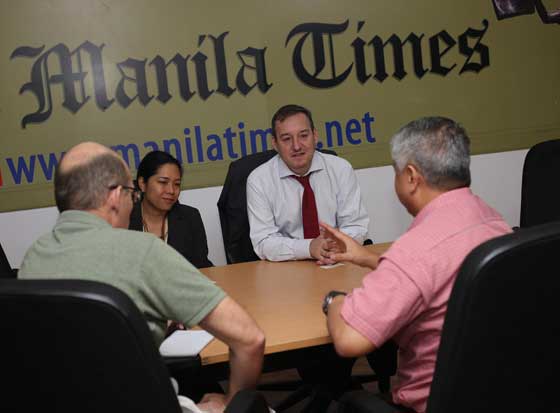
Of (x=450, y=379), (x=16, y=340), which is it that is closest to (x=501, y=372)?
(x=450, y=379)

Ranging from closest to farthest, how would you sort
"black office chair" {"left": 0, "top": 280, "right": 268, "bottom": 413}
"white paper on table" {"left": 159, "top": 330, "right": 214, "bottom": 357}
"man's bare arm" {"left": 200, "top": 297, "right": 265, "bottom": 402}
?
"black office chair" {"left": 0, "top": 280, "right": 268, "bottom": 413}
"man's bare arm" {"left": 200, "top": 297, "right": 265, "bottom": 402}
"white paper on table" {"left": 159, "top": 330, "right": 214, "bottom": 357}

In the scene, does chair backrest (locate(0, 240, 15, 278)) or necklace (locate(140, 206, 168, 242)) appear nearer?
chair backrest (locate(0, 240, 15, 278))

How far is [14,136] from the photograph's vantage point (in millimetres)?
4070

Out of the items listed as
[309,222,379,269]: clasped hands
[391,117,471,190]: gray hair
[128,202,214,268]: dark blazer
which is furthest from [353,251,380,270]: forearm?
[128,202,214,268]: dark blazer

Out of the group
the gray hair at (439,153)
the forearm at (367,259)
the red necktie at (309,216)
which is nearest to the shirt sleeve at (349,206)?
the red necktie at (309,216)

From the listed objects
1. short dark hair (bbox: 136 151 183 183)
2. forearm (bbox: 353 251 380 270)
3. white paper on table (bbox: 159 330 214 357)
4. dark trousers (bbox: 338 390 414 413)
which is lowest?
dark trousers (bbox: 338 390 414 413)

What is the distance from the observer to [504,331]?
1269mm

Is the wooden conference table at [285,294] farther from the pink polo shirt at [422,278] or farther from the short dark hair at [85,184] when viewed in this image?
the short dark hair at [85,184]

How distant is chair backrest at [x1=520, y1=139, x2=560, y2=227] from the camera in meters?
3.27

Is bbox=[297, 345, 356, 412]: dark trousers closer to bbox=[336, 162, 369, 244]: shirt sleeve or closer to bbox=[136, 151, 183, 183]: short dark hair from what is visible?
bbox=[336, 162, 369, 244]: shirt sleeve

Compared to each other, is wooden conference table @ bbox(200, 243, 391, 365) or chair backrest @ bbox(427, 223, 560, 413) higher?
chair backrest @ bbox(427, 223, 560, 413)

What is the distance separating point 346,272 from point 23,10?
2.60 m

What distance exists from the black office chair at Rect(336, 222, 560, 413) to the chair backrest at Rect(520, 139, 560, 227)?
2.08 m

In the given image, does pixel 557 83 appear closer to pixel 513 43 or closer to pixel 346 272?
pixel 513 43
